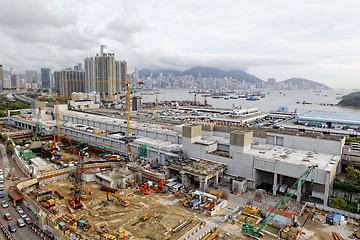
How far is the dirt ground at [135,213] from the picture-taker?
23.2 metres

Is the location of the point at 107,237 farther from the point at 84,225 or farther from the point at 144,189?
the point at 144,189

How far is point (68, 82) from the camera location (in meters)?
178

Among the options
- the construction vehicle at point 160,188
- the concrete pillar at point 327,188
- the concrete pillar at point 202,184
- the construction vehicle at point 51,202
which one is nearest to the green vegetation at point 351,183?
the concrete pillar at point 327,188

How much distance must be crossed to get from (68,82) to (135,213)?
175m

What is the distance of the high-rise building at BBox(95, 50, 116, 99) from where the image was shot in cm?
16638

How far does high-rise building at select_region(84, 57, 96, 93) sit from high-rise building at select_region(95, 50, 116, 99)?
396cm

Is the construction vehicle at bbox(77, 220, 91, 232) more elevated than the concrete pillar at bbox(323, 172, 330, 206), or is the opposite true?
the concrete pillar at bbox(323, 172, 330, 206)

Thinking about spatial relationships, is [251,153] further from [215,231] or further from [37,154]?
[37,154]

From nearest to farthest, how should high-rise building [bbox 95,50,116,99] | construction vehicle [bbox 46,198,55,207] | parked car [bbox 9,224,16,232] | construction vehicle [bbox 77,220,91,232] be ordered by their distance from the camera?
parked car [bbox 9,224,16,232] → construction vehicle [bbox 77,220,91,232] → construction vehicle [bbox 46,198,55,207] → high-rise building [bbox 95,50,116,99]

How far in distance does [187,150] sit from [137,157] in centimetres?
1132

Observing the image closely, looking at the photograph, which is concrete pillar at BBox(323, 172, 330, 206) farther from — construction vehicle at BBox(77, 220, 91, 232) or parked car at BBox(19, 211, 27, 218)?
parked car at BBox(19, 211, 27, 218)

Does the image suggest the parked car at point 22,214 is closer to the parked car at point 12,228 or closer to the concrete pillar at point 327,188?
the parked car at point 12,228

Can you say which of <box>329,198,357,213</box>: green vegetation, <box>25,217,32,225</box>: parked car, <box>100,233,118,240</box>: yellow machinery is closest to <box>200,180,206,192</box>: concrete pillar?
<box>100,233,118,240</box>: yellow machinery

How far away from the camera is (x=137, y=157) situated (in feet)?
152
